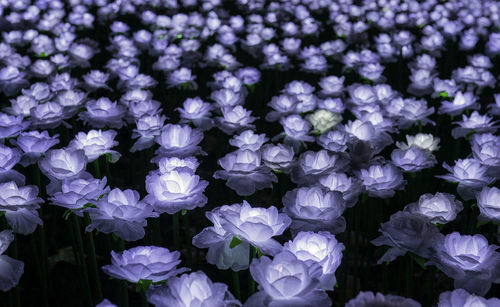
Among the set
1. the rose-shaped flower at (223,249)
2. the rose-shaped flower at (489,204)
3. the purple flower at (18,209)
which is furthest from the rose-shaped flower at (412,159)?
the purple flower at (18,209)

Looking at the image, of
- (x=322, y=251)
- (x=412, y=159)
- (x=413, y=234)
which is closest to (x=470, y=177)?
(x=412, y=159)

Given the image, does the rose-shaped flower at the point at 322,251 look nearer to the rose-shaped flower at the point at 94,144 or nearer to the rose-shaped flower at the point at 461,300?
the rose-shaped flower at the point at 461,300

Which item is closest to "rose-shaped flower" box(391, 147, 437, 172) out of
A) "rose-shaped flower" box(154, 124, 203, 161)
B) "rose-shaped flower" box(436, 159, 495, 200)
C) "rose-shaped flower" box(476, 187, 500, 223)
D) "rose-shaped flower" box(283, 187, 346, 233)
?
"rose-shaped flower" box(436, 159, 495, 200)

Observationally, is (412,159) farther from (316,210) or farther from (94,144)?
(94,144)

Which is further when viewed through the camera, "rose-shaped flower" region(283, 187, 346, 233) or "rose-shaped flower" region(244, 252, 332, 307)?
"rose-shaped flower" region(283, 187, 346, 233)

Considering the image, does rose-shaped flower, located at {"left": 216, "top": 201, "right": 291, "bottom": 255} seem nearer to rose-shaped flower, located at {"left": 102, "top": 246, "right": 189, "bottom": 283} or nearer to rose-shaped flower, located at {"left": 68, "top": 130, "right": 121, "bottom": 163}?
rose-shaped flower, located at {"left": 102, "top": 246, "right": 189, "bottom": 283}

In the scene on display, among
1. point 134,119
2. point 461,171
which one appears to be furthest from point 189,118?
point 461,171
